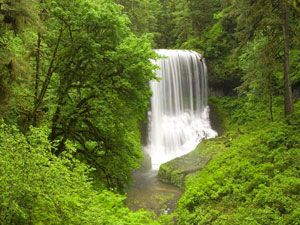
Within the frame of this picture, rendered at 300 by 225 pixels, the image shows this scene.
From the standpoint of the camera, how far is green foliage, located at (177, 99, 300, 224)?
6.78 meters

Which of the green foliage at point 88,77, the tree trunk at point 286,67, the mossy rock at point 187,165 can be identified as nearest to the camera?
the green foliage at point 88,77

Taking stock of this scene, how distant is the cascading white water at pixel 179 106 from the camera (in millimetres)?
25188

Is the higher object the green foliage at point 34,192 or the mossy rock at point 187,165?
the green foliage at point 34,192

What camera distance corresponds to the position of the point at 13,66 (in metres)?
6.21

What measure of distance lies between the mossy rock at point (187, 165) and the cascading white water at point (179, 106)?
233 inches

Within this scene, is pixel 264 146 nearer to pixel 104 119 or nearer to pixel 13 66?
pixel 104 119

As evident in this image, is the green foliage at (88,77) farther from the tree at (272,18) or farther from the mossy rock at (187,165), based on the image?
the mossy rock at (187,165)

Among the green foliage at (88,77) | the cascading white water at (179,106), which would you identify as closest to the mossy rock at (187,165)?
the cascading white water at (179,106)

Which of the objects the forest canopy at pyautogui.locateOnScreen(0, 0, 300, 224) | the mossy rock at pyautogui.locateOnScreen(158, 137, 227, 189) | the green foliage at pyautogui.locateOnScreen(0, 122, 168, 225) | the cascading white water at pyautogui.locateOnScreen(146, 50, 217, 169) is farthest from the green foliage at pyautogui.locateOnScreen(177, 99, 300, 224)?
the cascading white water at pyautogui.locateOnScreen(146, 50, 217, 169)

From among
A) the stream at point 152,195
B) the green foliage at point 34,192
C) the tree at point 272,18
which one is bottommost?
the stream at point 152,195

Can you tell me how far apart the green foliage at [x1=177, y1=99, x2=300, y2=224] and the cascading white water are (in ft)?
43.3

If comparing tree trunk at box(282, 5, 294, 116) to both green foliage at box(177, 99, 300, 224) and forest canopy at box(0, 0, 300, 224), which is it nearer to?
forest canopy at box(0, 0, 300, 224)

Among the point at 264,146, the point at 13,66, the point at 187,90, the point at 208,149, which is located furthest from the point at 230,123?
the point at 13,66

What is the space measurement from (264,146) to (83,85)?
7214 millimetres
